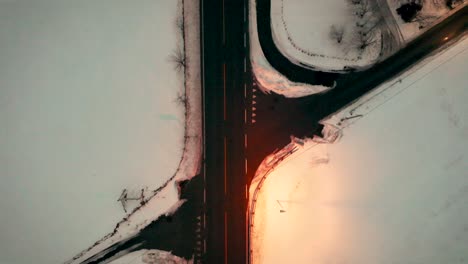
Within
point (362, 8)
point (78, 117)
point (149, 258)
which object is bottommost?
point (149, 258)

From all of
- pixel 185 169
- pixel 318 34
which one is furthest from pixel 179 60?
pixel 318 34

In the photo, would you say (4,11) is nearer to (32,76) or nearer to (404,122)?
(32,76)

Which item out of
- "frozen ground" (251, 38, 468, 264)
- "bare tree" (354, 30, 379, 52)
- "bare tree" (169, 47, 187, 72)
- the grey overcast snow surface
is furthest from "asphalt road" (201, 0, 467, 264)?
the grey overcast snow surface

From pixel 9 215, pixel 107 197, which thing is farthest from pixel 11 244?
pixel 107 197

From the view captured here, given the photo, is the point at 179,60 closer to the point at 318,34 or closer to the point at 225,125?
the point at 225,125

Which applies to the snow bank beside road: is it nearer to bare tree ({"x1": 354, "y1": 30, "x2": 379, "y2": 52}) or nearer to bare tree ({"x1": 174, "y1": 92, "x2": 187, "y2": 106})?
bare tree ({"x1": 174, "y1": 92, "x2": 187, "y2": 106})

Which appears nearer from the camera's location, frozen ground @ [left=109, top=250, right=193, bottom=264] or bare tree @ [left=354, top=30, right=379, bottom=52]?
frozen ground @ [left=109, top=250, right=193, bottom=264]
